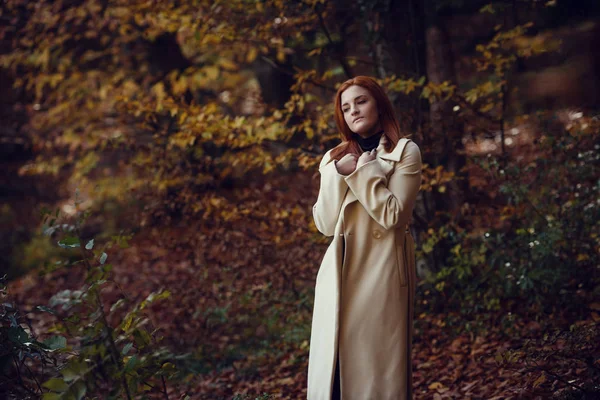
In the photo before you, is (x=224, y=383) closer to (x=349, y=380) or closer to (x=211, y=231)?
(x=211, y=231)

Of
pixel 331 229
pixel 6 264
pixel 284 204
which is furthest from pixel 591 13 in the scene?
pixel 6 264

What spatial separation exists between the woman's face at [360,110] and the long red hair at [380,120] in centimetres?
3

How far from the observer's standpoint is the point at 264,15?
19.8 ft

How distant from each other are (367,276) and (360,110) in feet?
2.65

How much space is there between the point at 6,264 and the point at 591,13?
Answer: 39.9 ft

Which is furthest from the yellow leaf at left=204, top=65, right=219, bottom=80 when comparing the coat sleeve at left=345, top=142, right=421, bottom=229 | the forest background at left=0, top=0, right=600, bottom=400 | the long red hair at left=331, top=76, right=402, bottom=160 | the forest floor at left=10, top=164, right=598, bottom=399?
the coat sleeve at left=345, top=142, right=421, bottom=229

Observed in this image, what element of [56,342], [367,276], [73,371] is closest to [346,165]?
[367,276]

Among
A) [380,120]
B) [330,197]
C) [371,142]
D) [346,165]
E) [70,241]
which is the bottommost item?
[70,241]

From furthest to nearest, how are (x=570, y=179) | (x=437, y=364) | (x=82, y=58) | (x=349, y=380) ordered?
(x=82, y=58)
(x=570, y=179)
(x=437, y=364)
(x=349, y=380)

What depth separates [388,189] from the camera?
2725 mm

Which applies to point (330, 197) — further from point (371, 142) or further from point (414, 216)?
point (414, 216)

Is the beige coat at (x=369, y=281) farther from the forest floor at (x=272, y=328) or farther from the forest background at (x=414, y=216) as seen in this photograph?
the forest floor at (x=272, y=328)

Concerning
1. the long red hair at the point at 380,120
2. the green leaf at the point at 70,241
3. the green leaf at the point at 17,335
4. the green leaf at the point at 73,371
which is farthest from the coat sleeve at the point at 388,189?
the green leaf at the point at 17,335

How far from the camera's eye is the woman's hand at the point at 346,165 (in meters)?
2.79
